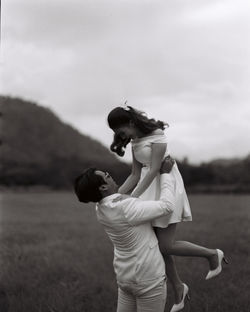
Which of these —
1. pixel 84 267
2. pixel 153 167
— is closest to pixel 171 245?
pixel 153 167

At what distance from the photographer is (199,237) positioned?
10.1 metres

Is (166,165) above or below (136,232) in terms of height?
above

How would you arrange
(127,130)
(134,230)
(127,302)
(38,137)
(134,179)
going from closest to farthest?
(134,230) → (127,302) → (127,130) → (134,179) → (38,137)

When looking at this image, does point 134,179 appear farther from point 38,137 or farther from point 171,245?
point 38,137

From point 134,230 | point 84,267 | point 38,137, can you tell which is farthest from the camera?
point 38,137

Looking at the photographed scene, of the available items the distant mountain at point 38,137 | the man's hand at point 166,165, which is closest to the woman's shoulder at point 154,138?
the man's hand at point 166,165

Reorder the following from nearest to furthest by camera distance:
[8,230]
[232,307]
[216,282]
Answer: [232,307] → [216,282] → [8,230]

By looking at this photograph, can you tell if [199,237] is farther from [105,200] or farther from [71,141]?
[71,141]

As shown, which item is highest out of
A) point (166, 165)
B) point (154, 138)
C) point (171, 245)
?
point (154, 138)

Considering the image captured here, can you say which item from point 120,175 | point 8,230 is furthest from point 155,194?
point 120,175

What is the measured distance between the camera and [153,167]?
4098 mm

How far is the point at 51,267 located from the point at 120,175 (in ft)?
65.5

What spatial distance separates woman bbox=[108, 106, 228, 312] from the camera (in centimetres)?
409

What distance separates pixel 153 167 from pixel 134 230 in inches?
21.0
